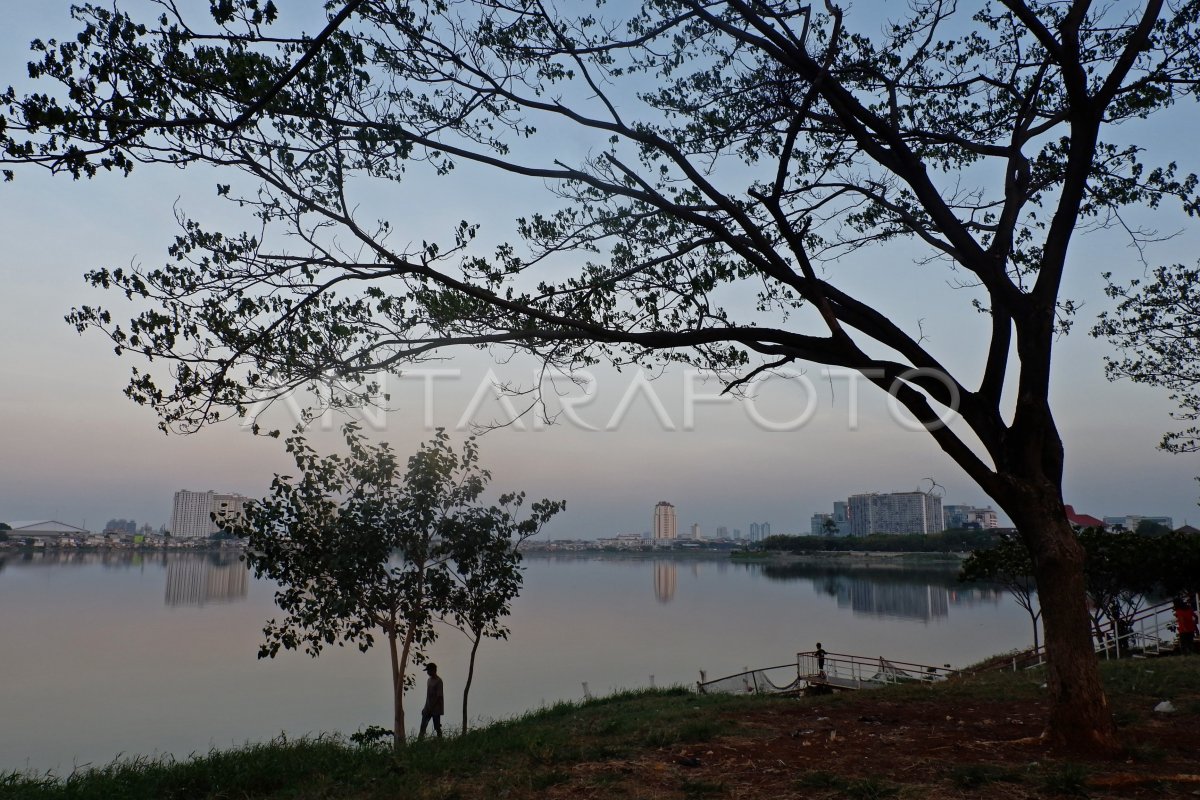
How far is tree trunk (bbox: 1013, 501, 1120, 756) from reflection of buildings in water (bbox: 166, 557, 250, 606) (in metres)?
59.5

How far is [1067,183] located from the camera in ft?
20.8

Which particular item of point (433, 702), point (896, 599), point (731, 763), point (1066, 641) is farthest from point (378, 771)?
point (896, 599)

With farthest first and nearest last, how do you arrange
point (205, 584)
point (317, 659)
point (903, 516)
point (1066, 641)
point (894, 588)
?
point (903, 516) < point (205, 584) < point (894, 588) < point (317, 659) < point (1066, 641)

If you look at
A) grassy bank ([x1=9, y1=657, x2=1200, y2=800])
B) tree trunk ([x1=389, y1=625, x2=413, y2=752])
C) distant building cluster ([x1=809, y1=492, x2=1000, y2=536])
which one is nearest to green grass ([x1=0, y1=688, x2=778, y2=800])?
grassy bank ([x1=9, y1=657, x2=1200, y2=800])

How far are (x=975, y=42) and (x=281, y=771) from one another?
9.56 metres

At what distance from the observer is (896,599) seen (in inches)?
2355

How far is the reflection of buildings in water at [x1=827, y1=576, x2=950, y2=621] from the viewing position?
5159cm

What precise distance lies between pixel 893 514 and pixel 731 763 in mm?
179725

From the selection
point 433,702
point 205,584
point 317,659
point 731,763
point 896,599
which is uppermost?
point 731,763

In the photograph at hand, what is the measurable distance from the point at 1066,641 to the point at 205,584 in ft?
269

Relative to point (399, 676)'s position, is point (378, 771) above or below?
above

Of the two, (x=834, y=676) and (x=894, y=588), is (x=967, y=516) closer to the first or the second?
(x=894, y=588)

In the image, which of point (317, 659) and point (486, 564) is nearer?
point (486, 564)

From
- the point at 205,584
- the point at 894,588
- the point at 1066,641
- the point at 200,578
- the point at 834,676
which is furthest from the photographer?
the point at 200,578
